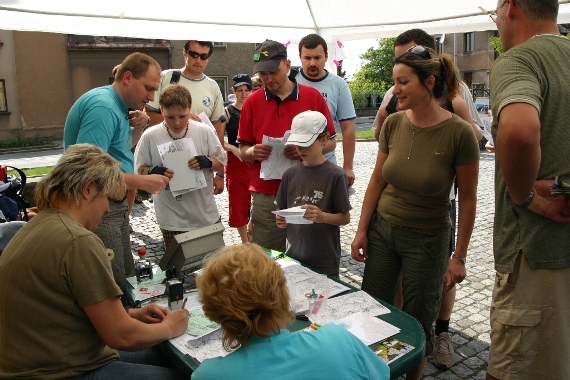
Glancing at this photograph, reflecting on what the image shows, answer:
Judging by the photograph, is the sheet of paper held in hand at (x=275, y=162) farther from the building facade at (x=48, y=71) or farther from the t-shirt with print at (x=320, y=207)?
the building facade at (x=48, y=71)

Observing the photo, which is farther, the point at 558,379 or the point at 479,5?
the point at 479,5

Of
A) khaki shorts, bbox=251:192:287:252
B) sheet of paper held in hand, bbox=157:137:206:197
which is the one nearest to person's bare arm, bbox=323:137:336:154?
khaki shorts, bbox=251:192:287:252

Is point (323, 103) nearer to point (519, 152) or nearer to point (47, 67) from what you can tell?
point (519, 152)

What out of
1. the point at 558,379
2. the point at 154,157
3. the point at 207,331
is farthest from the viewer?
the point at 154,157

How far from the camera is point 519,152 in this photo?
5.41 ft

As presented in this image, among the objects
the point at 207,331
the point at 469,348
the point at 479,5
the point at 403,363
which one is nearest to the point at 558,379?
the point at 403,363

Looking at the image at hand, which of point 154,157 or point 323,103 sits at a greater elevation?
point 323,103

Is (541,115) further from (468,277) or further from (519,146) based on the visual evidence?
(468,277)

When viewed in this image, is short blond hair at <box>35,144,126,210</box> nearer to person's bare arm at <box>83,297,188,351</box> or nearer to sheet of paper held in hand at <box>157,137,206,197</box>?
person's bare arm at <box>83,297,188,351</box>

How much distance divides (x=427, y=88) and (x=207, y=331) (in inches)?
64.2

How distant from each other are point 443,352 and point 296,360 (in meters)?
2.19

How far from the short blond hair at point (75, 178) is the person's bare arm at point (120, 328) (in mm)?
452

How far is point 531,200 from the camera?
1.80 metres

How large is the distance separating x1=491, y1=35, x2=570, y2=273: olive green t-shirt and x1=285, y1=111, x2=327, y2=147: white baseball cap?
1.28 m
